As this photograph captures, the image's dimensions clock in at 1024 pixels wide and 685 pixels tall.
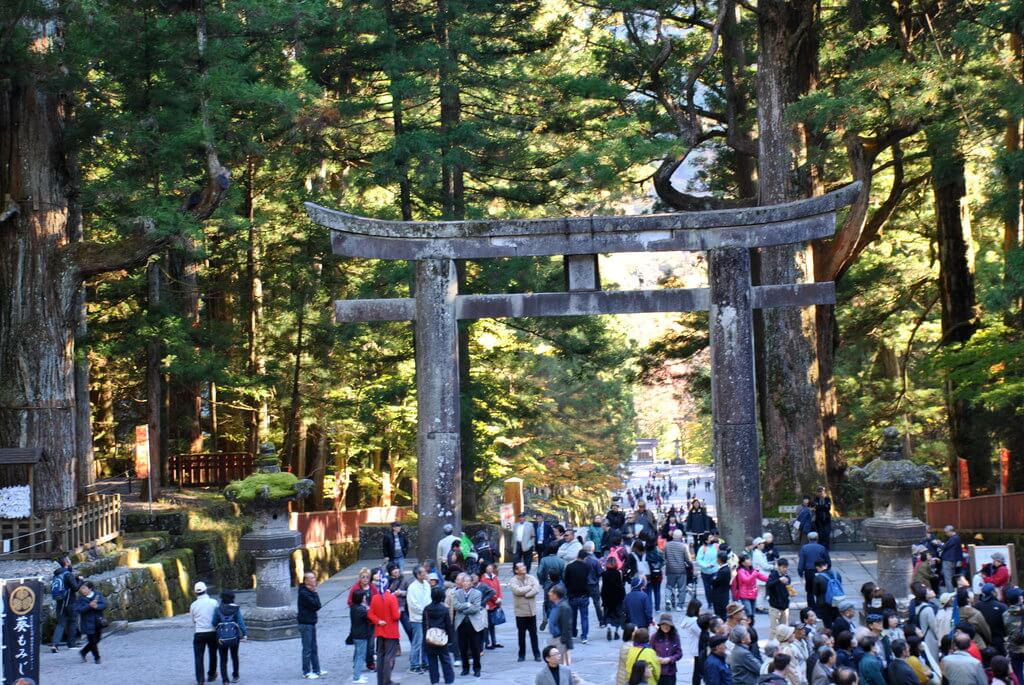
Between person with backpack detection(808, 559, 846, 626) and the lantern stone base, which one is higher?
person with backpack detection(808, 559, 846, 626)

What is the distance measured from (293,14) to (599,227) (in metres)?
9.00

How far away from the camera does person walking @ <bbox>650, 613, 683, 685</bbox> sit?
1265cm

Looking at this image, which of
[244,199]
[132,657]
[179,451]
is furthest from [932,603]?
[179,451]

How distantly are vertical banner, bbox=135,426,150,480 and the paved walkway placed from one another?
9631mm

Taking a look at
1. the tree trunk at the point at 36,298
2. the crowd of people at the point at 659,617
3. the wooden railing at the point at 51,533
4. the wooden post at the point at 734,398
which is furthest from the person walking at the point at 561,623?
the tree trunk at the point at 36,298

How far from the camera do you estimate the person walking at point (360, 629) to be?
1534cm

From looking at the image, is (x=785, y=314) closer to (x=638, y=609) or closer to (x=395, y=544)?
(x=395, y=544)

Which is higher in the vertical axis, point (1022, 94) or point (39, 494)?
point (1022, 94)

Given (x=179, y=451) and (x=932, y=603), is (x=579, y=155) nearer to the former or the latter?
(x=932, y=603)

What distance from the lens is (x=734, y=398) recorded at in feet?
68.3

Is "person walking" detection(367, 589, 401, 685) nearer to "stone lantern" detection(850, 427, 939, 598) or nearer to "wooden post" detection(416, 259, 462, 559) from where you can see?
"wooden post" detection(416, 259, 462, 559)

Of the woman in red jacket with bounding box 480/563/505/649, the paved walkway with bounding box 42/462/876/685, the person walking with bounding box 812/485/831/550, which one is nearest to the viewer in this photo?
the paved walkway with bounding box 42/462/876/685

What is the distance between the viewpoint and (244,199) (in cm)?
3562

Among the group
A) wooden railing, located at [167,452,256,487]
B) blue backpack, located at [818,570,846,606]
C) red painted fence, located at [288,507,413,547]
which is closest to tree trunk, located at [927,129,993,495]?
red painted fence, located at [288,507,413,547]
